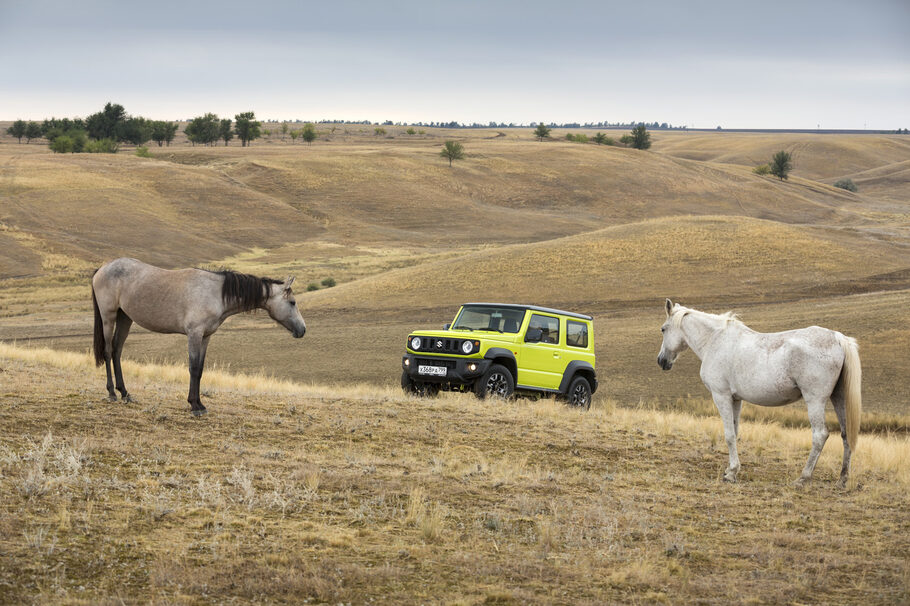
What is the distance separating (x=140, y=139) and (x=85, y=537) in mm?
143084

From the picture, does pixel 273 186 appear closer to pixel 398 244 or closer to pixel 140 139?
pixel 398 244

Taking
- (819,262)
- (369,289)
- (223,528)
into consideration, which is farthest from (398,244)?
(223,528)

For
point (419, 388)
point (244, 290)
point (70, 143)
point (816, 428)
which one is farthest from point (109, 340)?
point (70, 143)

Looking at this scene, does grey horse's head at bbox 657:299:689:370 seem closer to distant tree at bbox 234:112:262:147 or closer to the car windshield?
the car windshield

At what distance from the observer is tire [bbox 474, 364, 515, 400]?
17297mm

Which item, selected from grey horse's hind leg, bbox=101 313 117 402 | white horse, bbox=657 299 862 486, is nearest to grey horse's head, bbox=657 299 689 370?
white horse, bbox=657 299 862 486

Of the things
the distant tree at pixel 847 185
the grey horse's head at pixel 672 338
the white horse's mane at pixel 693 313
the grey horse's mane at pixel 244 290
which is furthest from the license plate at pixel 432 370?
the distant tree at pixel 847 185

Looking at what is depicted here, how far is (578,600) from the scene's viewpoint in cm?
678

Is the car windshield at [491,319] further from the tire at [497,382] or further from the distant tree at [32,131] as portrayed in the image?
the distant tree at [32,131]

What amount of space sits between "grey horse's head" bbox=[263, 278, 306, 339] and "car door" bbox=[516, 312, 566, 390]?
544 cm

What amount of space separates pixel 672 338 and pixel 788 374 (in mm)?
2204

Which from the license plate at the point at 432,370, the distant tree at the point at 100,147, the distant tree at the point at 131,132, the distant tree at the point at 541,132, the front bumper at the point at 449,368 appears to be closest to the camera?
the front bumper at the point at 449,368

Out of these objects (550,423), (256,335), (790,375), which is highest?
(790,375)

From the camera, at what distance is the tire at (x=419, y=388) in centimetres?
1825
